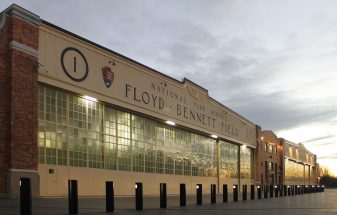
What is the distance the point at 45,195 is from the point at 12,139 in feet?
14.2

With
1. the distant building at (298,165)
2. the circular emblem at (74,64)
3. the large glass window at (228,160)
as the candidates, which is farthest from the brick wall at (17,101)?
the distant building at (298,165)

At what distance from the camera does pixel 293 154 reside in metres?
107

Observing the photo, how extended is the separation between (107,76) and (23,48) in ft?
29.8

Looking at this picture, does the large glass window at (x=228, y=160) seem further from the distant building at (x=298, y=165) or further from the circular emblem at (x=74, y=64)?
the distant building at (x=298, y=165)

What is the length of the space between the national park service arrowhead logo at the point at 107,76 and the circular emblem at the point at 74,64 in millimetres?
2065

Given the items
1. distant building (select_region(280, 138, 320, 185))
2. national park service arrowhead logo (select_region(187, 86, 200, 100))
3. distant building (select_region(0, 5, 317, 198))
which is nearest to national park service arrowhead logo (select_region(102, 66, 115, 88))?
distant building (select_region(0, 5, 317, 198))

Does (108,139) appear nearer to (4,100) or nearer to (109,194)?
(4,100)

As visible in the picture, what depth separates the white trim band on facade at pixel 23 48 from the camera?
82.2 ft

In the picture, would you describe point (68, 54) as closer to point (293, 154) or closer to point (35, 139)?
point (35, 139)

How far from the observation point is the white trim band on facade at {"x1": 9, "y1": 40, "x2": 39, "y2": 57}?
25.0m

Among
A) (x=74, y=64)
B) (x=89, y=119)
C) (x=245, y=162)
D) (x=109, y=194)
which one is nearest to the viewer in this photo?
(x=109, y=194)

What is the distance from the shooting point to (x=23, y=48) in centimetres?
2584

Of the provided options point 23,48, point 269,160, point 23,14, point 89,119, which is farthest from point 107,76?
point 269,160

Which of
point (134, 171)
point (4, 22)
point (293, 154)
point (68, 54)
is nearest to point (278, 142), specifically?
point (293, 154)
